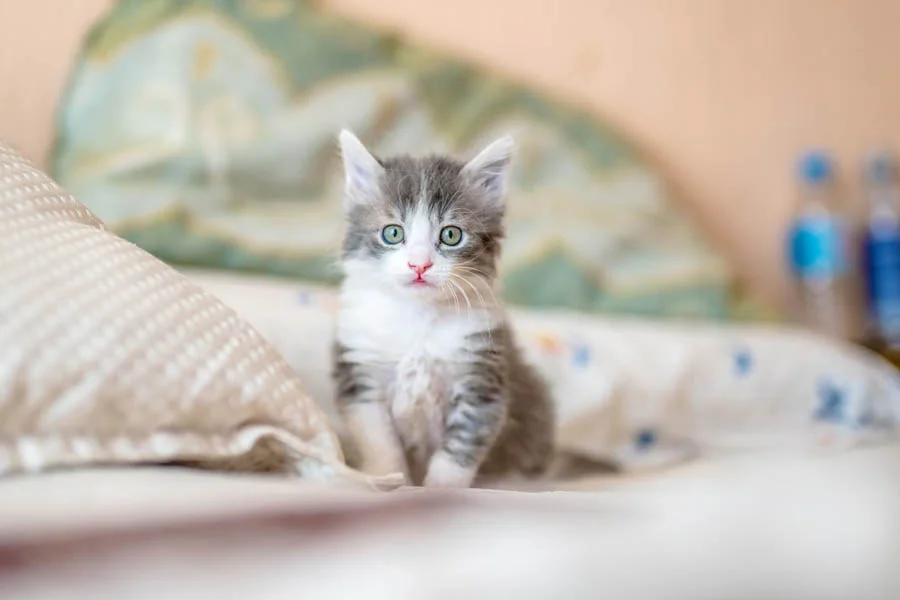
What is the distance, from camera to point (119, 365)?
0.56 meters

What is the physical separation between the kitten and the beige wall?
1.04 meters

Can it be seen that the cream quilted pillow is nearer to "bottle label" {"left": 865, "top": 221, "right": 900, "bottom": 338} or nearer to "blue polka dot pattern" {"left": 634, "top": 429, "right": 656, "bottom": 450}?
"blue polka dot pattern" {"left": 634, "top": 429, "right": 656, "bottom": 450}

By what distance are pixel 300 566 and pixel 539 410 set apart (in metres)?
0.74

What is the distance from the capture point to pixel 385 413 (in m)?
0.93

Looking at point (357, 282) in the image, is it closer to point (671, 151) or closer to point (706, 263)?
point (706, 263)

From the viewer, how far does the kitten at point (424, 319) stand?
0.90 meters

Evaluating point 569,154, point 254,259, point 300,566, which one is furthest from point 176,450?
point 569,154

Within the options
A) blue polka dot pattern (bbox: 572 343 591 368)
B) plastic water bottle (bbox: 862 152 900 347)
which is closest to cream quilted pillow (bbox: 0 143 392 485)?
blue polka dot pattern (bbox: 572 343 591 368)

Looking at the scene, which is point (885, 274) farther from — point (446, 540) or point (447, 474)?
point (446, 540)

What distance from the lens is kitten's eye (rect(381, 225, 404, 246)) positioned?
37.5 inches

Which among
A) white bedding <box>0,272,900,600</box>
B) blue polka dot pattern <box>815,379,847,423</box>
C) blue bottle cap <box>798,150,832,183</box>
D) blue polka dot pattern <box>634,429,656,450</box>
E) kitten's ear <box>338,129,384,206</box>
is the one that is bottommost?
blue polka dot pattern <box>634,429,656,450</box>

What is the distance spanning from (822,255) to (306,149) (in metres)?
1.54

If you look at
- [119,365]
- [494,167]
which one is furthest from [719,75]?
[119,365]

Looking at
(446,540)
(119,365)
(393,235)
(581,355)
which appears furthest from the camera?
(581,355)
